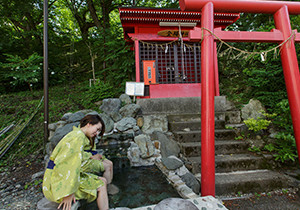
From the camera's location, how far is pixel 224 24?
7.67m

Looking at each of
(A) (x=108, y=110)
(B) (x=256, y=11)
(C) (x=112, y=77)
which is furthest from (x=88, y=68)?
(B) (x=256, y=11)

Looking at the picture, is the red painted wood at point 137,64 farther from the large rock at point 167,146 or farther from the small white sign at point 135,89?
the large rock at point 167,146

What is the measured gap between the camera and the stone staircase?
3.10 m

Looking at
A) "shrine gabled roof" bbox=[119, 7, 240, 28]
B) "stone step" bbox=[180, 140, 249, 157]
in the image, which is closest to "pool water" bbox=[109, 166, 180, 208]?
"stone step" bbox=[180, 140, 249, 157]

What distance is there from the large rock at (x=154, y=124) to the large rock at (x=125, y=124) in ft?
1.43

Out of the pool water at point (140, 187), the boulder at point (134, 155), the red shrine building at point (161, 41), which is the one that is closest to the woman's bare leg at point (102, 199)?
the pool water at point (140, 187)

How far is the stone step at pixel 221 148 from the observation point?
404cm

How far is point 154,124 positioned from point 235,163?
2676 mm

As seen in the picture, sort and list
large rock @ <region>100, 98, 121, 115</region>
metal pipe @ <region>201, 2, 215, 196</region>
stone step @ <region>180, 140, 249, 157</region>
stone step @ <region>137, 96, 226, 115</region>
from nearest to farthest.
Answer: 1. metal pipe @ <region>201, 2, 215, 196</region>
2. stone step @ <region>180, 140, 249, 157</region>
3. large rock @ <region>100, 98, 121, 115</region>
4. stone step @ <region>137, 96, 226, 115</region>

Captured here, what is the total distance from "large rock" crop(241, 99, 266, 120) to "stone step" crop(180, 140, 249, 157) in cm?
198

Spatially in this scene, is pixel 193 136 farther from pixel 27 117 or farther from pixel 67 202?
pixel 27 117

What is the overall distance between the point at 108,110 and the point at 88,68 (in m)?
11.2

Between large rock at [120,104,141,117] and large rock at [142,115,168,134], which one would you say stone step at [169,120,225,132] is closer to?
large rock at [142,115,168,134]

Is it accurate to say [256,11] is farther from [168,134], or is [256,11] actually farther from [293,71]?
[168,134]
